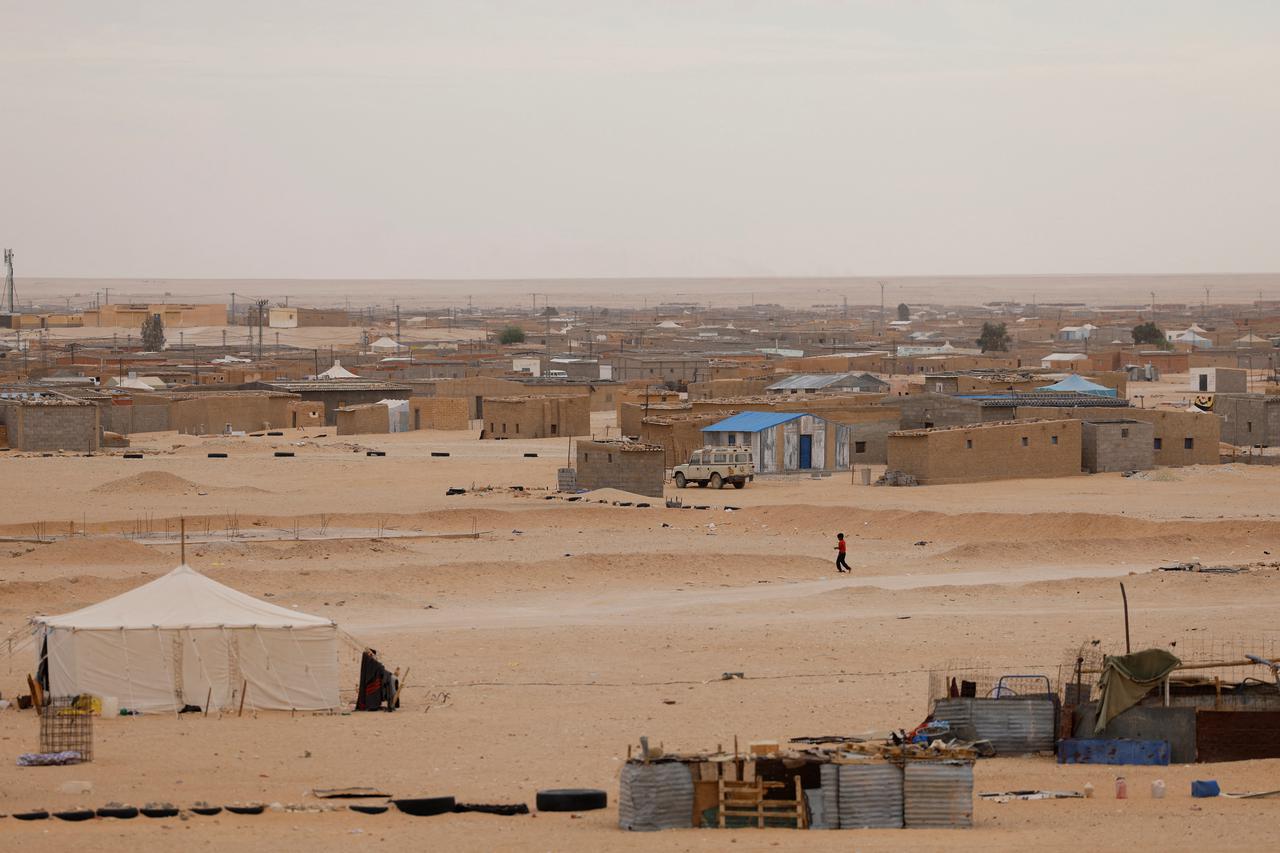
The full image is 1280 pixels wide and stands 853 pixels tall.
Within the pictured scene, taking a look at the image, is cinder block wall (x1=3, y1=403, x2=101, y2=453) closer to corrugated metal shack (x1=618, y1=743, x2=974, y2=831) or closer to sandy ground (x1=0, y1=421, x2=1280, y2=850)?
sandy ground (x1=0, y1=421, x2=1280, y2=850)

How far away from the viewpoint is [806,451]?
4997cm

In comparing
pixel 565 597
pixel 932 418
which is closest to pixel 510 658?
pixel 565 597

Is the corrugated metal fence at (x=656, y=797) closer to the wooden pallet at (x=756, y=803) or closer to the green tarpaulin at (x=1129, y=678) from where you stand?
the wooden pallet at (x=756, y=803)

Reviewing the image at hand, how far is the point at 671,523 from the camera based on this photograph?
3909 centimetres

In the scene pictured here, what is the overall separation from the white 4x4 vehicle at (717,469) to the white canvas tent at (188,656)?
25452mm

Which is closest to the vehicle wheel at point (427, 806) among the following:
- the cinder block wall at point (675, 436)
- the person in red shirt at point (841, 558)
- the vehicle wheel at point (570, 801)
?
the vehicle wheel at point (570, 801)

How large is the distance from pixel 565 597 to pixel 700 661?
6.29 m

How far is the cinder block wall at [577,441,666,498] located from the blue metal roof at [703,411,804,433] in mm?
4674

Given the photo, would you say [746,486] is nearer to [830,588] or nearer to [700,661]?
[830,588]

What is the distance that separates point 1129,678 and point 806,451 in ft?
105

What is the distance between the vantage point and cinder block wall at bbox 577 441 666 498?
145 feet

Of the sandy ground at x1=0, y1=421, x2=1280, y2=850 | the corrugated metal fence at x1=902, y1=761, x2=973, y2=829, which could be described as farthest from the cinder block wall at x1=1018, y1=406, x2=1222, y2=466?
the corrugated metal fence at x1=902, y1=761, x2=973, y2=829

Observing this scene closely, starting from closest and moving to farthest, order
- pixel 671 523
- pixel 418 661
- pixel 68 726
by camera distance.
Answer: pixel 68 726, pixel 418 661, pixel 671 523

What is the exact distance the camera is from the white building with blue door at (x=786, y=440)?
49.0 m
